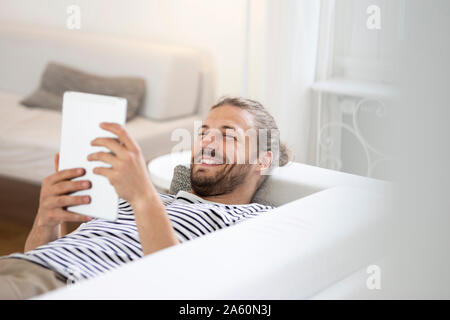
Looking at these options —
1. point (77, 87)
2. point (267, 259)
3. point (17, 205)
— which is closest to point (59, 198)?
point (267, 259)

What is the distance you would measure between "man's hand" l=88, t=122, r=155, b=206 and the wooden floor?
1.79 m

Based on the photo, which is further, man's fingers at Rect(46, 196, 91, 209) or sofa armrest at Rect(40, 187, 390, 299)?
man's fingers at Rect(46, 196, 91, 209)

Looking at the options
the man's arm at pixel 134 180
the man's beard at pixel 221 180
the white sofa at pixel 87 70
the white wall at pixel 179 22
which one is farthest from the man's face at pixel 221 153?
the white wall at pixel 179 22

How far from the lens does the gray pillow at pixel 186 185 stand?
1.58 m

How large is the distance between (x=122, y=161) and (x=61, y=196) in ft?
0.60

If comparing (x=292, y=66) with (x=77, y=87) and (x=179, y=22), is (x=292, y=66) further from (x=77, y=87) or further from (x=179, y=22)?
(x=77, y=87)

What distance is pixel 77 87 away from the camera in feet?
10.6

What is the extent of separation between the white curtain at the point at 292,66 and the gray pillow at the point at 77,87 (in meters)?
0.70

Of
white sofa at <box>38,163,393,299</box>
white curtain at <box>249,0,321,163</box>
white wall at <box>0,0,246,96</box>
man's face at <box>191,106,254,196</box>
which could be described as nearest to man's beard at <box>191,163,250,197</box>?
man's face at <box>191,106,254,196</box>

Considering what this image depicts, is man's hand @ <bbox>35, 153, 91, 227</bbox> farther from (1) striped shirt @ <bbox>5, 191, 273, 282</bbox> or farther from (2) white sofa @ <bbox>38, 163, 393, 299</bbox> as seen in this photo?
(2) white sofa @ <bbox>38, 163, 393, 299</bbox>

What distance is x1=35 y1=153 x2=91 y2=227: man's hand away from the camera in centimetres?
111

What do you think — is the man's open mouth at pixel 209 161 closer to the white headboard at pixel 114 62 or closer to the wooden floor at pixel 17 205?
the wooden floor at pixel 17 205
